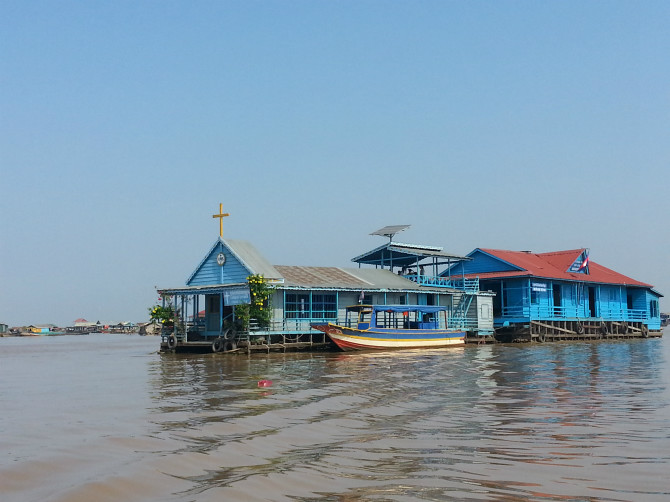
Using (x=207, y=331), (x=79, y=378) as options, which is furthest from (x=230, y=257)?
(x=79, y=378)

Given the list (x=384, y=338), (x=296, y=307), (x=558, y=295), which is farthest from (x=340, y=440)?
(x=558, y=295)

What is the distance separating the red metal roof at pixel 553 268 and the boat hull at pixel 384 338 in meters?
13.6

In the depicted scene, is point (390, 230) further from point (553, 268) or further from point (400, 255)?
point (553, 268)

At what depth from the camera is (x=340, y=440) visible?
32.0 ft

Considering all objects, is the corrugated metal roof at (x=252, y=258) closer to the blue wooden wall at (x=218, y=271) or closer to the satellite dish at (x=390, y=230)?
the blue wooden wall at (x=218, y=271)

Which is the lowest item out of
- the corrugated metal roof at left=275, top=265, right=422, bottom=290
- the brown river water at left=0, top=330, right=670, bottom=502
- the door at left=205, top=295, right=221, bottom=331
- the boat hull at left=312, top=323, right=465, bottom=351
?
the brown river water at left=0, top=330, right=670, bottom=502

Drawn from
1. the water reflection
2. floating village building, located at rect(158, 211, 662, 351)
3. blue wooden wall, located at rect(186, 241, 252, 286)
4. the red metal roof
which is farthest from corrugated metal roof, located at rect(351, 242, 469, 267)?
the water reflection

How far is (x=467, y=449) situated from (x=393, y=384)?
879 centimetres

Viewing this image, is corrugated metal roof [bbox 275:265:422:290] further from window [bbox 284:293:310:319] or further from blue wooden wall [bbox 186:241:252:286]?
blue wooden wall [bbox 186:241:252:286]

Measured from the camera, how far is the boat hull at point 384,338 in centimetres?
3356

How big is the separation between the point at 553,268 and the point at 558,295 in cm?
239

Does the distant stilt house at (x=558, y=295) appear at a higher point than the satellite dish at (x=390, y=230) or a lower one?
lower

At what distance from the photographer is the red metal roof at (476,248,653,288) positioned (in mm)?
51000

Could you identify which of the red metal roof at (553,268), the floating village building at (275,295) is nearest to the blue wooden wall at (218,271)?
the floating village building at (275,295)
